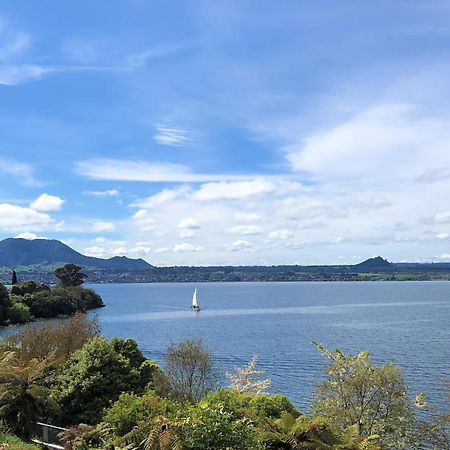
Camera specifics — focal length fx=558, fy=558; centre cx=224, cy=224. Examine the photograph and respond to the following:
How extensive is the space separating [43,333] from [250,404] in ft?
67.0

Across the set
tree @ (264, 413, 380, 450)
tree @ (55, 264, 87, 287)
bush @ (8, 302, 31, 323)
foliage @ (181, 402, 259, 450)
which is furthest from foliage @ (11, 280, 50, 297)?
foliage @ (181, 402, 259, 450)

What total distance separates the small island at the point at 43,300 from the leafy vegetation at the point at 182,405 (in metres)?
64.4

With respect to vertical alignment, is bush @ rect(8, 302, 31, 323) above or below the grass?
below

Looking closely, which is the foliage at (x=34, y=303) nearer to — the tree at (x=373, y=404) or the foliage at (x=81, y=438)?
the tree at (x=373, y=404)

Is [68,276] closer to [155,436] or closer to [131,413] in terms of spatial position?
[131,413]

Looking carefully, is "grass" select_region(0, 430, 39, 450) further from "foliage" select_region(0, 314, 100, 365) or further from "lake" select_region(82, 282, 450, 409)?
"lake" select_region(82, 282, 450, 409)

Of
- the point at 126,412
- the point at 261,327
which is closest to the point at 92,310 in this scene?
the point at 261,327

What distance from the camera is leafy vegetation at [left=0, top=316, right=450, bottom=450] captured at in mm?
12047

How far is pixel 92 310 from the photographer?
426 ft

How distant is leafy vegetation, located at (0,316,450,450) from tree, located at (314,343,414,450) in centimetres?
4

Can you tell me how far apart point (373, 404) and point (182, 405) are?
24.9 feet

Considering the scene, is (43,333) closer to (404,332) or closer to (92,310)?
(404,332)

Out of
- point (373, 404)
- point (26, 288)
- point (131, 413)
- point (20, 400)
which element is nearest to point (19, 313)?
point (26, 288)

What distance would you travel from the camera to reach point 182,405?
21250 millimetres
